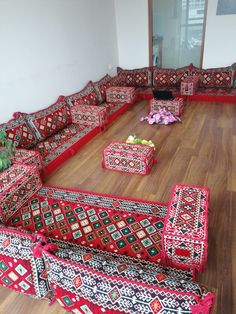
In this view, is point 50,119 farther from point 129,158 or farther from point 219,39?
point 219,39

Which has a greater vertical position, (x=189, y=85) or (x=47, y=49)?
(x=47, y=49)

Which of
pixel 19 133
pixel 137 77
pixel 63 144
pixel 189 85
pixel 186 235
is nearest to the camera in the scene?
pixel 186 235

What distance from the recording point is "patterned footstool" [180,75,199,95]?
17.8 feet

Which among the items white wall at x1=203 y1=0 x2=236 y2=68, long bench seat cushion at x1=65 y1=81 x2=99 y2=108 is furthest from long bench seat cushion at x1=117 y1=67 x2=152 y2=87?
long bench seat cushion at x1=65 y1=81 x2=99 y2=108

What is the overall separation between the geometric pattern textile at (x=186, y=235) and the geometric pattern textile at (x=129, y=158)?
1048 millimetres

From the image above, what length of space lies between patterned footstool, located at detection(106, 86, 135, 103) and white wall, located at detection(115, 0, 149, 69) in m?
1.34

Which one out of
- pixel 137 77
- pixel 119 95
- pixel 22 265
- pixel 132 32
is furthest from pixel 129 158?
pixel 132 32

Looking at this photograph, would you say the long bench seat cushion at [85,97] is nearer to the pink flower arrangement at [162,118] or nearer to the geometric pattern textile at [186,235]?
the pink flower arrangement at [162,118]

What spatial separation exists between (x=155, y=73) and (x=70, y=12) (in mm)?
2475

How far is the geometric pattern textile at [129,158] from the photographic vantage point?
3.15 meters

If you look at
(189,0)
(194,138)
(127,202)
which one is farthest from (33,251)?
(189,0)

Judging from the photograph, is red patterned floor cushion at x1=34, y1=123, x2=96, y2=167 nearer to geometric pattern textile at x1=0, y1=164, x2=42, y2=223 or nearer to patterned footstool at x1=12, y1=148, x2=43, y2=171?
patterned footstool at x1=12, y1=148, x2=43, y2=171

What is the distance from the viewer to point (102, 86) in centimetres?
554

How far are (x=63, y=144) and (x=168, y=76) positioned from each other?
3418 millimetres
